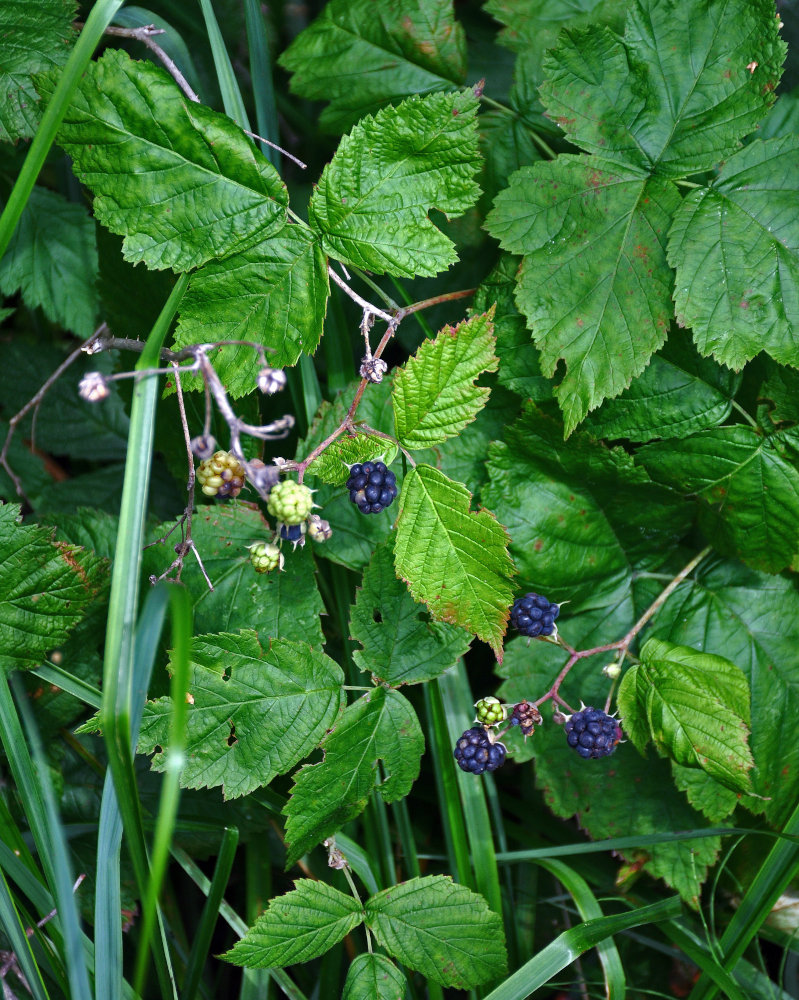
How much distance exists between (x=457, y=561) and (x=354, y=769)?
0.44 meters

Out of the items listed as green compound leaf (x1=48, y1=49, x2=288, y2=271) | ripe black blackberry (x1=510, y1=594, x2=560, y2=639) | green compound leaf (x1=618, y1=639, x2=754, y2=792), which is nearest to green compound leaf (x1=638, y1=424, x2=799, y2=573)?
green compound leaf (x1=618, y1=639, x2=754, y2=792)

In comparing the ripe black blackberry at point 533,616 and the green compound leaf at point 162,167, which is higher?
the green compound leaf at point 162,167

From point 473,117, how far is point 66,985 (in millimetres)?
1750

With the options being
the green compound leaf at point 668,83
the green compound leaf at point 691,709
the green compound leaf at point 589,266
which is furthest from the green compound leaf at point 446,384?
the green compound leaf at point 691,709

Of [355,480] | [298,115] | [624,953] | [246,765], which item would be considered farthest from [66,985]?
[298,115]

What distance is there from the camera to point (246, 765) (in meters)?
1.43

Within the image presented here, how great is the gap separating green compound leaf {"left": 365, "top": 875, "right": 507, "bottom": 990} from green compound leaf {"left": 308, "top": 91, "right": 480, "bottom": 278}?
1.16m

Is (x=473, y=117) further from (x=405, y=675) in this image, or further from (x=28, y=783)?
(x=28, y=783)

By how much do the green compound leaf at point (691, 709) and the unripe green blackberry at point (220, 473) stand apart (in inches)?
33.8

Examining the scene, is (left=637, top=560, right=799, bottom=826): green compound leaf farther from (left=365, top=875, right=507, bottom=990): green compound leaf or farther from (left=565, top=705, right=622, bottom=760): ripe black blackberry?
(left=365, top=875, right=507, bottom=990): green compound leaf

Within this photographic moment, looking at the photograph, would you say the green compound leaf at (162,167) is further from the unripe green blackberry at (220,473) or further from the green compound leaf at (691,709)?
the green compound leaf at (691,709)

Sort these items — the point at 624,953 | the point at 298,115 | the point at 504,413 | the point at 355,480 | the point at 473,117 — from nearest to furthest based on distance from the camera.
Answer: the point at 355,480, the point at 473,117, the point at 504,413, the point at 624,953, the point at 298,115

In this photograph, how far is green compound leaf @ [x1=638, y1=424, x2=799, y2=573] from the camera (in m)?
1.57

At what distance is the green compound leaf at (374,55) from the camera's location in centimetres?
174
